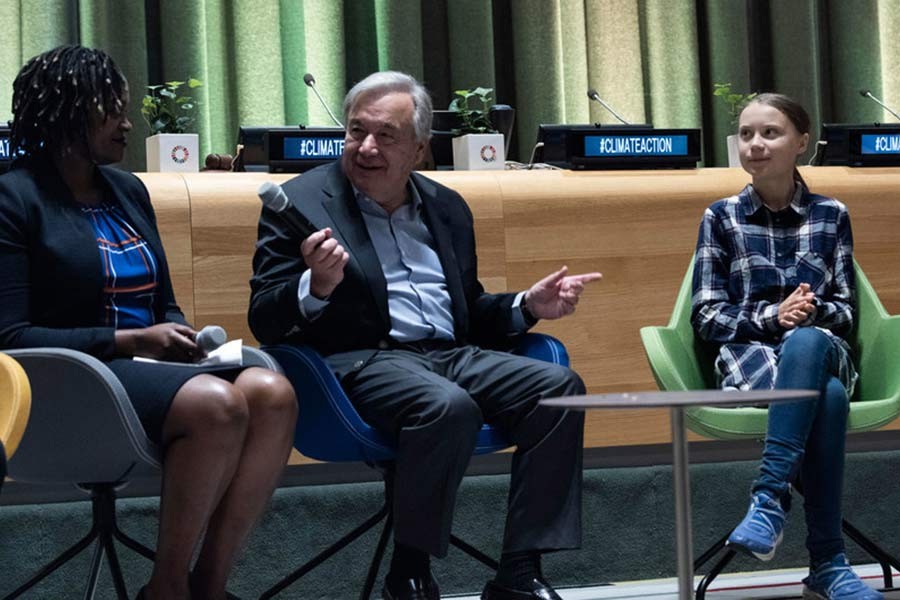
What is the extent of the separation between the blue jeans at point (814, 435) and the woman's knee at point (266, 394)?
96 centimetres

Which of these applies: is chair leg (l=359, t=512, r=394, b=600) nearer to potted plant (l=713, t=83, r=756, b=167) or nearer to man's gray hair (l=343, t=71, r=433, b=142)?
man's gray hair (l=343, t=71, r=433, b=142)

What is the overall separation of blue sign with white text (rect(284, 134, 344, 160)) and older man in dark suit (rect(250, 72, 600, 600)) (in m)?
0.43

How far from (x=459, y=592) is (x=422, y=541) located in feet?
2.84

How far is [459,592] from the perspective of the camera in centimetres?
332

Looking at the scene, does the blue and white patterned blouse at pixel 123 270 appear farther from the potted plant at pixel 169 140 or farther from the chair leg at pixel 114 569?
the potted plant at pixel 169 140

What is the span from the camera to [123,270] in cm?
256

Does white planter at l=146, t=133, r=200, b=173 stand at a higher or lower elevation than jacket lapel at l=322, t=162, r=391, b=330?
higher

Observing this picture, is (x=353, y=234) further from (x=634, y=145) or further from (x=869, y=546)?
(x=869, y=546)

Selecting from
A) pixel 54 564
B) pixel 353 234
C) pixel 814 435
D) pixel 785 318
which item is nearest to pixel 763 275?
pixel 785 318

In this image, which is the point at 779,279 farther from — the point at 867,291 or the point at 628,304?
the point at 628,304

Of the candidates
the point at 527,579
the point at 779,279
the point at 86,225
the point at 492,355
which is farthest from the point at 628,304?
the point at 86,225

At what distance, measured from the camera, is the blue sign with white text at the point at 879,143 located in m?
3.71

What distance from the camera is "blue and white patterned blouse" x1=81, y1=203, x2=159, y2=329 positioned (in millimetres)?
2543

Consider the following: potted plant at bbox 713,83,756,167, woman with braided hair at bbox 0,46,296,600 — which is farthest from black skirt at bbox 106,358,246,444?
potted plant at bbox 713,83,756,167
